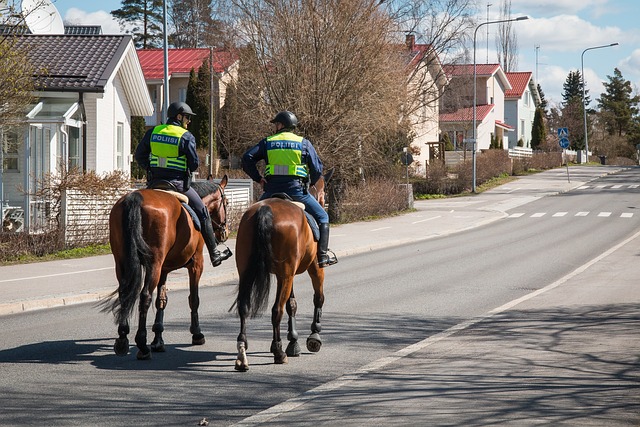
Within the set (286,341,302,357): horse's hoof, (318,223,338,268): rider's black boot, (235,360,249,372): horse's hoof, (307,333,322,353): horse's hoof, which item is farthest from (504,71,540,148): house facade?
(235,360,249,372): horse's hoof

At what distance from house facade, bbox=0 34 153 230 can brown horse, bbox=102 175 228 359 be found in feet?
40.6

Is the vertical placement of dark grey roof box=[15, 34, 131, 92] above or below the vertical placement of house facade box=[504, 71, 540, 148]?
below

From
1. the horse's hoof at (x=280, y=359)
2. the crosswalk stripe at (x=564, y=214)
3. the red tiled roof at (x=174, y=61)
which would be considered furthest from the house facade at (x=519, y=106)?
the horse's hoof at (x=280, y=359)

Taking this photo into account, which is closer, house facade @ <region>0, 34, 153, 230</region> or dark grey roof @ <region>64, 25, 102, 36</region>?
house facade @ <region>0, 34, 153, 230</region>

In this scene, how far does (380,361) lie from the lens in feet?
29.2

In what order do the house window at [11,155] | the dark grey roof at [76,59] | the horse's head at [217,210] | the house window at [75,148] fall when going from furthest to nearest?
the house window at [75,148] → the dark grey roof at [76,59] → the house window at [11,155] → the horse's head at [217,210]

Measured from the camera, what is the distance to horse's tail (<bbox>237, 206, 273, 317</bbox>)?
8.65 meters

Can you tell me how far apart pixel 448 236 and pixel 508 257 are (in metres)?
7.21

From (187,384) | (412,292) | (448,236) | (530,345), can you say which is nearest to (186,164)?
(187,384)

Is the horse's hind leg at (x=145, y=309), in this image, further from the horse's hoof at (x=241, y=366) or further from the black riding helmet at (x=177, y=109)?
the black riding helmet at (x=177, y=109)

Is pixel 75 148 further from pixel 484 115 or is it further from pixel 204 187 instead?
pixel 484 115

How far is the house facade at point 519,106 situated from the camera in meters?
96.4

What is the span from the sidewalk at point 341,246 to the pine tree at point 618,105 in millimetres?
64999

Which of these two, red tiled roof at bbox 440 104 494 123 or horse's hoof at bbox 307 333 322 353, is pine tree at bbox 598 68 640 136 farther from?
horse's hoof at bbox 307 333 322 353
